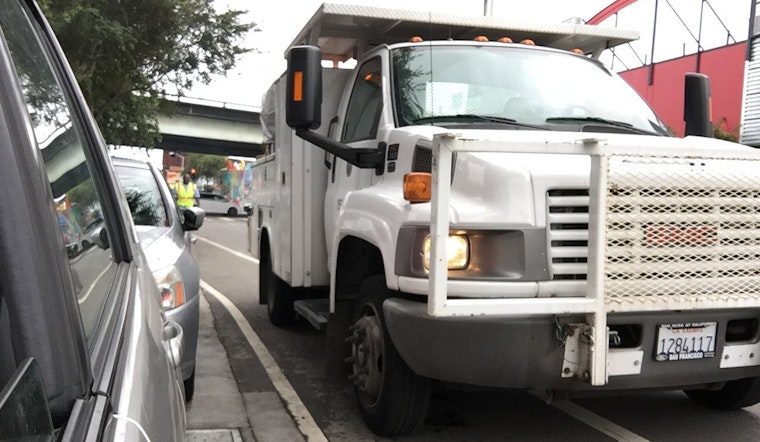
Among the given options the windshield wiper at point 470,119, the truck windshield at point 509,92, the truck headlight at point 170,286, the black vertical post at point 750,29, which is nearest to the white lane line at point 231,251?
the truck headlight at point 170,286

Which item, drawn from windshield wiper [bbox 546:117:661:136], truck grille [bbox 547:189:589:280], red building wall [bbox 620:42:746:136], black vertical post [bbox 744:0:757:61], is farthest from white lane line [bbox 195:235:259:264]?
black vertical post [bbox 744:0:757:61]

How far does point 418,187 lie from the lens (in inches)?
129

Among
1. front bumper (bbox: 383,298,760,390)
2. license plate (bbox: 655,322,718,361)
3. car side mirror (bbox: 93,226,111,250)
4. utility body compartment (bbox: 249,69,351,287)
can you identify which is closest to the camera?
car side mirror (bbox: 93,226,111,250)

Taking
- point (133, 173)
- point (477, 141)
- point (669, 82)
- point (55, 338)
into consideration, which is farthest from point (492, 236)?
point (669, 82)

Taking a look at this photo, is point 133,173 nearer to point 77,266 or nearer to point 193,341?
point 193,341

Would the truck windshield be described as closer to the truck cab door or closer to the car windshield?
the truck cab door

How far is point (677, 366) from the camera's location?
10.6ft

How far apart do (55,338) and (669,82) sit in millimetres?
28319

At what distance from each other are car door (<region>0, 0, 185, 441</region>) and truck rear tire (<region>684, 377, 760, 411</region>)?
11.5 ft

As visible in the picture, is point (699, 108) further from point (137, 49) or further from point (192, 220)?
point (137, 49)

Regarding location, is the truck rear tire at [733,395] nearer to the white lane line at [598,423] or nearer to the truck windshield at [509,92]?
the white lane line at [598,423]

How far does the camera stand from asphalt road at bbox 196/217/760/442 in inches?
160

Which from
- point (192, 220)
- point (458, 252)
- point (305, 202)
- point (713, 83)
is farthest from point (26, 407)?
point (713, 83)

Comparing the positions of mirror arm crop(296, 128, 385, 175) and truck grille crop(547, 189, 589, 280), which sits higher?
mirror arm crop(296, 128, 385, 175)
